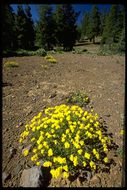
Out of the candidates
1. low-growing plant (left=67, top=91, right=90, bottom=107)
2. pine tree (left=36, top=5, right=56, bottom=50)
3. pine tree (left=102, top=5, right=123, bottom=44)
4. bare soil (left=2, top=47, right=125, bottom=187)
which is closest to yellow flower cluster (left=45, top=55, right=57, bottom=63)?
bare soil (left=2, top=47, right=125, bottom=187)

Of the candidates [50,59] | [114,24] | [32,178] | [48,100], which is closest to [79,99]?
[48,100]

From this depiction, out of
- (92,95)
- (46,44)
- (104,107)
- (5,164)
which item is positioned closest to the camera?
(5,164)

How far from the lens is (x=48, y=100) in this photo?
6.28 metres

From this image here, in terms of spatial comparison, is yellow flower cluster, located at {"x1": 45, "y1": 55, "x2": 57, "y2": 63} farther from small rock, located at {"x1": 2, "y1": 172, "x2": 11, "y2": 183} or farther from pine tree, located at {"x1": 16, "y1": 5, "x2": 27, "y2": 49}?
pine tree, located at {"x1": 16, "y1": 5, "x2": 27, "y2": 49}

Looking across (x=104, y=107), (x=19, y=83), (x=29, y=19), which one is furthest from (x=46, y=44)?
(x=104, y=107)

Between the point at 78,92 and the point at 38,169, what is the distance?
12.8 feet

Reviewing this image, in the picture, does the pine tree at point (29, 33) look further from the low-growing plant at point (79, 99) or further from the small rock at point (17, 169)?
the small rock at point (17, 169)

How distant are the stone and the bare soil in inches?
5.5

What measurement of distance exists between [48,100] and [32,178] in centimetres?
326

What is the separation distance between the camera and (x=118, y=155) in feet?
12.8

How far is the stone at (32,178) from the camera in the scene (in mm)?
3191

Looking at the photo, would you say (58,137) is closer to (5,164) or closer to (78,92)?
(5,164)

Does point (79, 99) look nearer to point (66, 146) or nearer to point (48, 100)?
point (48, 100)
